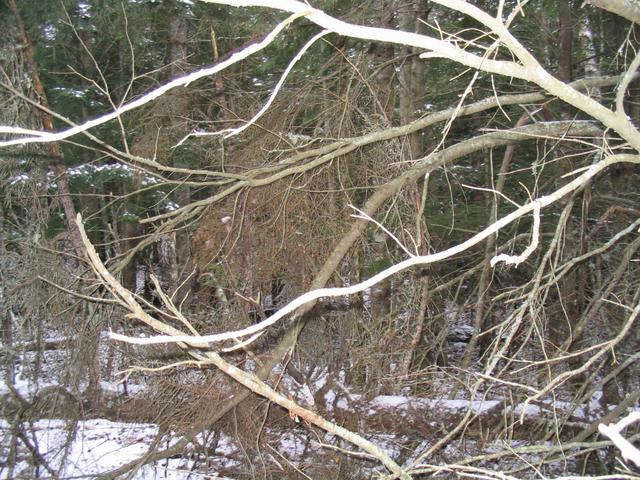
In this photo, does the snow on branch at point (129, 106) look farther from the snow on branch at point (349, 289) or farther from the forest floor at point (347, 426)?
Result: the forest floor at point (347, 426)

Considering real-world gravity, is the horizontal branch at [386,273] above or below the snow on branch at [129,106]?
below

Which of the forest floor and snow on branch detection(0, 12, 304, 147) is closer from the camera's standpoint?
snow on branch detection(0, 12, 304, 147)

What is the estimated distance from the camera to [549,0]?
7.52 metres

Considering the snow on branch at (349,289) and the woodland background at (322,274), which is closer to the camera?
the snow on branch at (349,289)

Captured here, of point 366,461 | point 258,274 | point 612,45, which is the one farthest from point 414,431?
point 612,45

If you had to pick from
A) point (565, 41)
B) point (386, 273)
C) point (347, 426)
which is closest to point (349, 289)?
Answer: point (386, 273)

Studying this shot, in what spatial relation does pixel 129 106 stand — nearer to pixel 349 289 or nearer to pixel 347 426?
pixel 349 289

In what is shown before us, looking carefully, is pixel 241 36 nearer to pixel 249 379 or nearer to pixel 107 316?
pixel 107 316

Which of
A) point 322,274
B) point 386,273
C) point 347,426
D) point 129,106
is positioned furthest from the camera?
point 347,426

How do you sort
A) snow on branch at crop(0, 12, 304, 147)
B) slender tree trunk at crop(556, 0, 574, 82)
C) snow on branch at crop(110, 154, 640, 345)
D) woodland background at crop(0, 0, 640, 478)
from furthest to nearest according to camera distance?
1. slender tree trunk at crop(556, 0, 574, 82)
2. woodland background at crop(0, 0, 640, 478)
3. snow on branch at crop(110, 154, 640, 345)
4. snow on branch at crop(0, 12, 304, 147)

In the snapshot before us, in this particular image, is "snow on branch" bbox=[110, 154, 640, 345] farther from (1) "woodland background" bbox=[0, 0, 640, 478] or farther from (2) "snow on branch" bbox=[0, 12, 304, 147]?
(1) "woodland background" bbox=[0, 0, 640, 478]

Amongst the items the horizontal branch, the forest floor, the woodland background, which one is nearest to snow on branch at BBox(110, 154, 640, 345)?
the horizontal branch

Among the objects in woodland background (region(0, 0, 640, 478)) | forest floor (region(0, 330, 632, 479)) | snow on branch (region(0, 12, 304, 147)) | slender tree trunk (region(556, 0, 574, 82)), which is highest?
slender tree trunk (region(556, 0, 574, 82))

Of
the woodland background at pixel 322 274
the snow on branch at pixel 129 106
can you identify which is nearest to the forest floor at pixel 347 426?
the woodland background at pixel 322 274
